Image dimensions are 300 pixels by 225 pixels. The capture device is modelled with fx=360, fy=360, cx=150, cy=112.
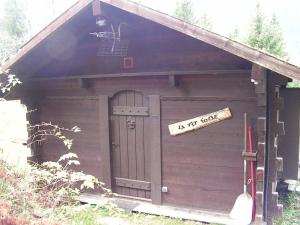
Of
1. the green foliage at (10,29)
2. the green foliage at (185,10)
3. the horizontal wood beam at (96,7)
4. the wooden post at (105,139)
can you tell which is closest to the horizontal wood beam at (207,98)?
the wooden post at (105,139)

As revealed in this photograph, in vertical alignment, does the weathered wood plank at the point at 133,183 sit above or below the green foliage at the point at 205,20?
below

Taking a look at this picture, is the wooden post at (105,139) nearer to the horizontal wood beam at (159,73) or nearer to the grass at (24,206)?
the horizontal wood beam at (159,73)

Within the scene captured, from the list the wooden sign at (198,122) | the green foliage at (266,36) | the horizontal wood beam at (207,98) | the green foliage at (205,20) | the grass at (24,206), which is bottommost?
the grass at (24,206)

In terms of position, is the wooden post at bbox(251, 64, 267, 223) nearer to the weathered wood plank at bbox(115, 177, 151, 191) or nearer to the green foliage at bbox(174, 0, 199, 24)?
the weathered wood plank at bbox(115, 177, 151, 191)

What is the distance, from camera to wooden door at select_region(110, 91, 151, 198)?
19.8ft

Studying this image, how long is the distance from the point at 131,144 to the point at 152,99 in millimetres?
912

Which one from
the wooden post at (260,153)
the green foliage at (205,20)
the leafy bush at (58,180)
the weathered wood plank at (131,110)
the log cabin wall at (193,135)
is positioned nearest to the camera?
the leafy bush at (58,180)

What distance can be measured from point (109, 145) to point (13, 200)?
118 inches

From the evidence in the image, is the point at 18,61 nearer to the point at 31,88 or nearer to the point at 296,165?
the point at 31,88

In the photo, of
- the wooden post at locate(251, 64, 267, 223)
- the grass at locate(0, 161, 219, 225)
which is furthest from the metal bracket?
the grass at locate(0, 161, 219, 225)

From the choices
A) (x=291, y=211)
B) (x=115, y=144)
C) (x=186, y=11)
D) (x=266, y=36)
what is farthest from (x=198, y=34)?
(x=186, y=11)

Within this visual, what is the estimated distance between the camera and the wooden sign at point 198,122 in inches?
212

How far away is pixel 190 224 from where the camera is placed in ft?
17.7

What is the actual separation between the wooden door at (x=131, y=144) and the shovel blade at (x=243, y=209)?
5.07ft
